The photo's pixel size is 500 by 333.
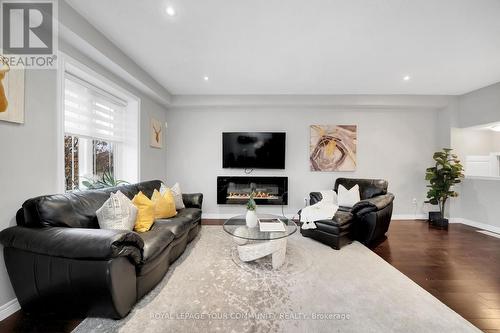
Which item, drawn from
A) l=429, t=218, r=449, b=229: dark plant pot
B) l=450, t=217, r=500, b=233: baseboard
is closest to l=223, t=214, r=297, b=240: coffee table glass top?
l=429, t=218, r=449, b=229: dark plant pot

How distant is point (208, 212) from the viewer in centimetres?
450

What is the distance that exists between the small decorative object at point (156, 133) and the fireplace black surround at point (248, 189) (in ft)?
4.92

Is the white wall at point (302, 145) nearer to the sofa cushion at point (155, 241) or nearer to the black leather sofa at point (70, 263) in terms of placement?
the sofa cushion at point (155, 241)

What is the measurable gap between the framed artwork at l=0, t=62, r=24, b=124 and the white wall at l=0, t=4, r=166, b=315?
56 millimetres

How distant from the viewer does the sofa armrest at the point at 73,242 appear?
4.52 ft

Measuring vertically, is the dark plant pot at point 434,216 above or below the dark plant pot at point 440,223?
above

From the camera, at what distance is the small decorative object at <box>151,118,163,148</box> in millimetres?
3897

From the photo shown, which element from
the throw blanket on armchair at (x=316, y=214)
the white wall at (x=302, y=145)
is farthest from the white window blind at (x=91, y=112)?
the throw blanket on armchair at (x=316, y=214)

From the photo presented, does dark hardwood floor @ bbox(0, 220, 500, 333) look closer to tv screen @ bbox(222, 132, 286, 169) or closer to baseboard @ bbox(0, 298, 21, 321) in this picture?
baseboard @ bbox(0, 298, 21, 321)

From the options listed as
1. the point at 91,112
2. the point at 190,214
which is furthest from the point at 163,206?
the point at 91,112

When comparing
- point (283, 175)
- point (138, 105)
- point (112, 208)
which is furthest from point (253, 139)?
point (112, 208)

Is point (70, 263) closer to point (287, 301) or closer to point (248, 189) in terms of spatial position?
point (287, 301)

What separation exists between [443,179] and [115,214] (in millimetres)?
5708

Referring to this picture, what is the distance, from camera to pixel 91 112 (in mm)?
2742
